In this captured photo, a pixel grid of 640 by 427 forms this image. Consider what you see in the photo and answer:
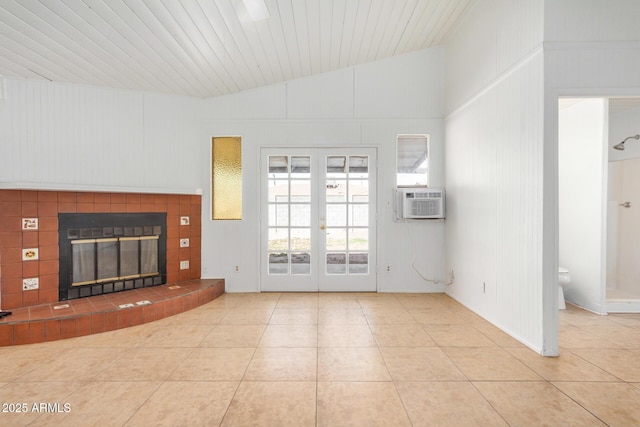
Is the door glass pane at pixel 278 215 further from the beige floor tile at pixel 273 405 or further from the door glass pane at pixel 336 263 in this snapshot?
the beige floor tile at pixel 273 405

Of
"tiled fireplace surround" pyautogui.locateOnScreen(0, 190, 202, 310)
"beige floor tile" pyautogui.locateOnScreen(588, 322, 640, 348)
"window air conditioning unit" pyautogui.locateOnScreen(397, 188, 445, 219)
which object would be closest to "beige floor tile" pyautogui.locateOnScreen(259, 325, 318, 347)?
"window air conditioning unit" pyautogui.locateOnScreen(397, 188, 445, 219)

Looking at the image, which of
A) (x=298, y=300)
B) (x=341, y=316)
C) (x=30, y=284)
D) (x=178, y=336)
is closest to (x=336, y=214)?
(x=298, y=300)

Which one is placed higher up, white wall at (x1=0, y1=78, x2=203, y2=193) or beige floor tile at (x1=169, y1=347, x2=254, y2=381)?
white wall at (x1=0, y1=78, x2=203, y2=193)

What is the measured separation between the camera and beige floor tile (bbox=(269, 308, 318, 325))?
304 cm

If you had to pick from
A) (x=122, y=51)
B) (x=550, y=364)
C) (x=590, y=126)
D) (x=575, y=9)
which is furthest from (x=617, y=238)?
(x=122, y=51)

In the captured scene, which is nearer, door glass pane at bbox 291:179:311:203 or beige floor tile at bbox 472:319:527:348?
beige floor tile at bbox 472:319:527:348

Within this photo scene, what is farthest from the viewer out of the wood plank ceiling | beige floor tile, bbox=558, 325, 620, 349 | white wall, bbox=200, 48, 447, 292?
white wall, bbox=200, 48, 447, 292

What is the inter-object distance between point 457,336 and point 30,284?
409 centimetres

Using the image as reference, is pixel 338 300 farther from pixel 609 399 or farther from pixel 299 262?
pixel 609 399

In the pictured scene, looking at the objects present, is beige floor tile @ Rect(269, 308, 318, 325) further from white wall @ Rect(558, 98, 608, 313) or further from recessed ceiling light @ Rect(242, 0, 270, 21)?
white wall @ Rect(558, 98, 608, 313)

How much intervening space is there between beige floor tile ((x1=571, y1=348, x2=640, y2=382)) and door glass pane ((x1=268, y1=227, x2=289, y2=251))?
10.3 ft

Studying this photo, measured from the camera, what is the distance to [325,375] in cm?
204

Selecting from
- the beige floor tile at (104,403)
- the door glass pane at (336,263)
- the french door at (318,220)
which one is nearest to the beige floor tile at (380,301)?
the french door at (318,220)

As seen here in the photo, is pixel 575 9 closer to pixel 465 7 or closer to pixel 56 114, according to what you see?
pixel 465 7
